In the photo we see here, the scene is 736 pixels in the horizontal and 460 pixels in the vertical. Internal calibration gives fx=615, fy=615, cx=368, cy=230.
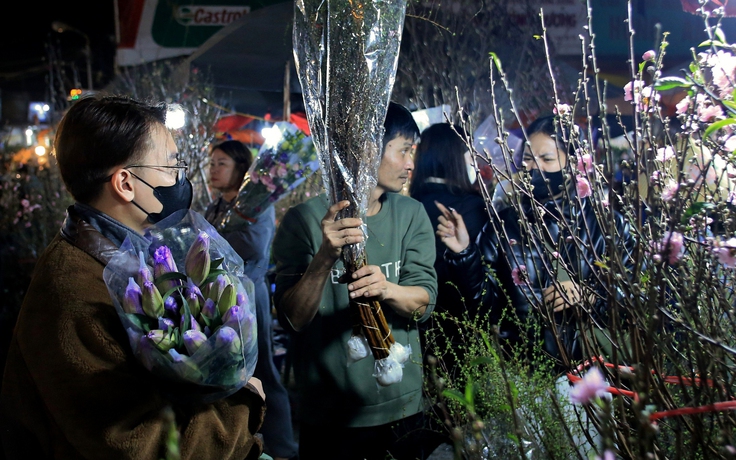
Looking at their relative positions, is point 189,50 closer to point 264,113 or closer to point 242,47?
point 264,113

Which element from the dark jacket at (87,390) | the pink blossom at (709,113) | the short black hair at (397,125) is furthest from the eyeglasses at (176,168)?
the pink blossom at (709,113)

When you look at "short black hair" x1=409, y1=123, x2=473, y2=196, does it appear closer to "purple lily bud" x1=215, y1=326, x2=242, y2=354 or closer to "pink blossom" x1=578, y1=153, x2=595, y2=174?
"pink blossom" x1=578, y1=153, x2=595, y2=174

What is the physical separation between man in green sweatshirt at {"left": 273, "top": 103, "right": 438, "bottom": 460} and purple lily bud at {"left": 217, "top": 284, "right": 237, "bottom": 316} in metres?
0.72

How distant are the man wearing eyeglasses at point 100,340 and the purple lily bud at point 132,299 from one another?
0.34 feet

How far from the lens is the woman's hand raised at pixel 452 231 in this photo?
2906mm

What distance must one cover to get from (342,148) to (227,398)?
35.6 inches

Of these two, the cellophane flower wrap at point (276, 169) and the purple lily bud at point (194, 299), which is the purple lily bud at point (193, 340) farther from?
the cellophane flower wrap at point (276, 169)

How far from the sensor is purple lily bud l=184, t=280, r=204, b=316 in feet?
4.91

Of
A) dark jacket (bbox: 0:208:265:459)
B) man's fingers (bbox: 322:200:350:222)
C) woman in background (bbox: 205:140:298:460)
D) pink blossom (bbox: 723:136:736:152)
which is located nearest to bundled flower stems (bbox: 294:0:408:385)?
man's fingers (bbox: 322:200:350:222)

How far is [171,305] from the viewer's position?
1495 millimetres

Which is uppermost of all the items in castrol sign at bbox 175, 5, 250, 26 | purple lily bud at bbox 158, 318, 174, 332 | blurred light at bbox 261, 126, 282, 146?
castrol sign at bbox 175, 5, 250, 26

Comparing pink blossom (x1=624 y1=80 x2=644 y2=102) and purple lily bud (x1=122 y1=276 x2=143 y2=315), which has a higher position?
pink blossom (x1=624 y1=80 x2=644 y2=102)

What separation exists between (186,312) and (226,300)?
10 centimetres

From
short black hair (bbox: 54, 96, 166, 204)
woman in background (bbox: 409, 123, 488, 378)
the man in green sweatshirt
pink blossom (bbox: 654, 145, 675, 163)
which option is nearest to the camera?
pink blossom (bbox: 654, 145, 675, 163)
